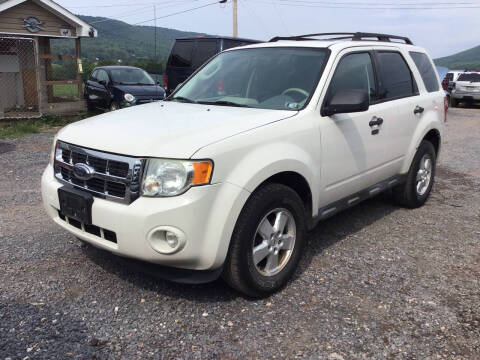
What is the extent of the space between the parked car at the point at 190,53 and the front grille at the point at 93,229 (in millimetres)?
8659

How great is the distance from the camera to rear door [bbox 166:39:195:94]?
1195 cm

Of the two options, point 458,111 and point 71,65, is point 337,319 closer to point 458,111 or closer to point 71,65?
point 71,65

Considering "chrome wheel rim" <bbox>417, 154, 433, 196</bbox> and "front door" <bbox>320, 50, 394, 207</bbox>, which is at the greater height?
"front door" <bbox>320, 50, 394, 207</bbox>

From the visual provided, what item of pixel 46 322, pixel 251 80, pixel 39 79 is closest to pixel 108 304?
pixel 46 322

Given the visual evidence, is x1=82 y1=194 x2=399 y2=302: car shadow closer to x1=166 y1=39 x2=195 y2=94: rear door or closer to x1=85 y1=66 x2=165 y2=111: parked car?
x1=166 y1=39 x2=195 y2=94: rear door

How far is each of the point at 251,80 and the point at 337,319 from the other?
2110mm

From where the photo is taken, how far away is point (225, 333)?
290cm

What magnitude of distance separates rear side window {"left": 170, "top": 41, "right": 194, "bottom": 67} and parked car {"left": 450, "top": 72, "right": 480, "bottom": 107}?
44.8 ft

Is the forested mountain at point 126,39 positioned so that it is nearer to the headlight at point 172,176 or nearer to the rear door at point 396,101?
the rear door at point 396,101

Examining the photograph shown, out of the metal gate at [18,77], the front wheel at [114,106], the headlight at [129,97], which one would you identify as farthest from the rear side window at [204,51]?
the metal gate at [18,77]

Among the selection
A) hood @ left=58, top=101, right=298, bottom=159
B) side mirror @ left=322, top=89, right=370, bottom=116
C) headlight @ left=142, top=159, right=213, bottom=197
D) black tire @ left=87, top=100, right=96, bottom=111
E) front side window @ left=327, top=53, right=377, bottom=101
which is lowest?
black tire @ left=87, top=100, right=96, bottom=111

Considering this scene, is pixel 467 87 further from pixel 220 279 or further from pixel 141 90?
pixel 220 279

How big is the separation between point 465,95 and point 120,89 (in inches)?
598

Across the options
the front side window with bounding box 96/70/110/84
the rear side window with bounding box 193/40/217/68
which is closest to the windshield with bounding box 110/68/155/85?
the front side window with bounding box 96/70/110/84
